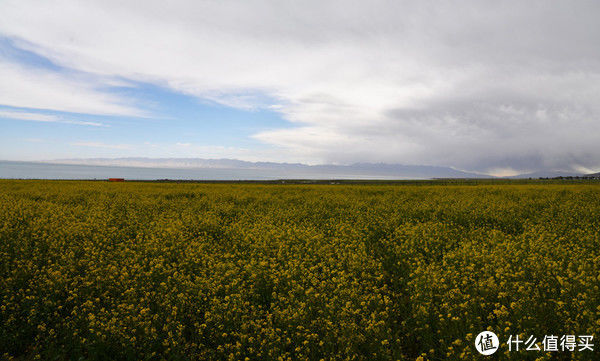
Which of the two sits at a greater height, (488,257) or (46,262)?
(488,257)

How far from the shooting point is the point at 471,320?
15.2 ft

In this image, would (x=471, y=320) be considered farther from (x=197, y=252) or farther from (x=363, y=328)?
(x=197, y=252)

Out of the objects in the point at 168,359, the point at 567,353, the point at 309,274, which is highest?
the point at 309,274

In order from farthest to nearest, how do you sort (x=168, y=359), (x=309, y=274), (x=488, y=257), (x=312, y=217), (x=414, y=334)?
(x=312, y=217) < (x=488, y=257) < (x=309, y=274) < (x=414, y=334) < (x=168, y=359)

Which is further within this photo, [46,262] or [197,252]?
[197,252]

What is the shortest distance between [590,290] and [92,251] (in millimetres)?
10371

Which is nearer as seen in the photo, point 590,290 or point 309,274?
point 590,290

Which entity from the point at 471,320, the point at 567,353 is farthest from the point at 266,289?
the point at 567,353

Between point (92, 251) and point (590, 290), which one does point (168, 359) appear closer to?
point (92, 251)

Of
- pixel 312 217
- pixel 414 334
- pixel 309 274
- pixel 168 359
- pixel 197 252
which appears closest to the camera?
pixel 168 359

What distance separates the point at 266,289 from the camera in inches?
247

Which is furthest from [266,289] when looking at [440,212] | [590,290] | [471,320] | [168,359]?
[440,212]

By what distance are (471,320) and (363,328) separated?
1662mm

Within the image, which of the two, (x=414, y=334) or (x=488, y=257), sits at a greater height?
(x=488, y=257)
